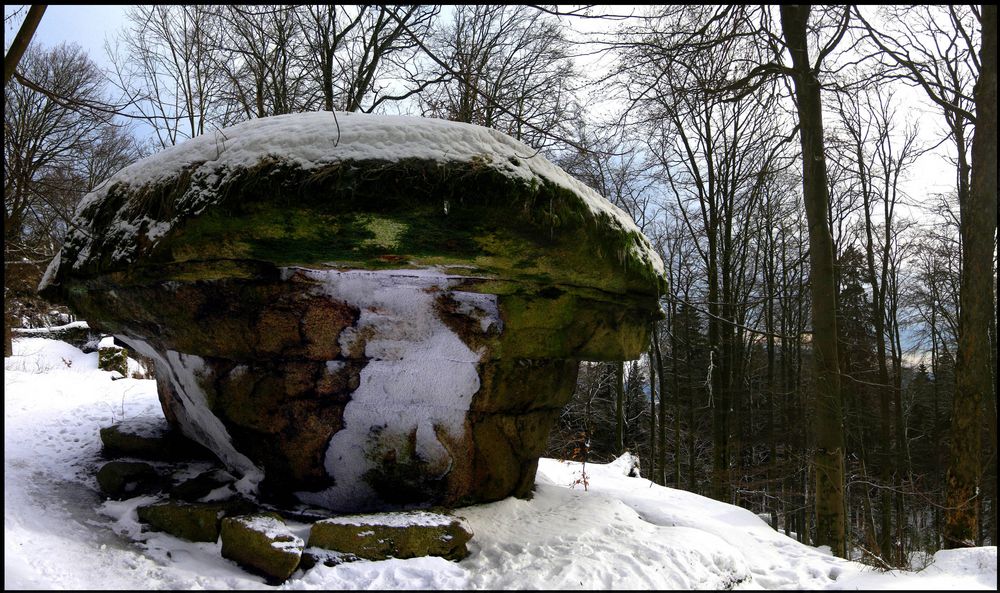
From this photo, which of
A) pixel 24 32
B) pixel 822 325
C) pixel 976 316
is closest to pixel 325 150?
pixel 24 32

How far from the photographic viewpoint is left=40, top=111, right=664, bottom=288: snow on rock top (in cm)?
343

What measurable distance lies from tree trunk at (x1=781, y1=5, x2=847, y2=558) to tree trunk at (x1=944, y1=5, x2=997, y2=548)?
3.63 ft

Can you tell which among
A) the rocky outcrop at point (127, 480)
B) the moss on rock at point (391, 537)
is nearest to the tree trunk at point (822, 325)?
the moss on rock at point (391, 537)

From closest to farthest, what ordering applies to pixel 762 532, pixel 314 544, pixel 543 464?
A: pixel 314 544 → pixel 762 532 → pixel 543 464

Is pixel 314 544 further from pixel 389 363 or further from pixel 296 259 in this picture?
pixel 296 259

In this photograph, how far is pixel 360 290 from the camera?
151 inches

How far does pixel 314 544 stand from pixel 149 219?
7.73 ft

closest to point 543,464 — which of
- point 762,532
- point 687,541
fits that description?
point 762,532

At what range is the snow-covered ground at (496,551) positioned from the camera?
2.93 metres

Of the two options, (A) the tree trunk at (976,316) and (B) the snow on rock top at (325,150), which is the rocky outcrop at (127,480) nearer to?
(B) the snow on rock top at (325,150)

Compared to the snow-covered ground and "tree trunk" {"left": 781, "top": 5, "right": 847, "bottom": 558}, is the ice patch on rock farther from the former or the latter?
"tree trunk" {"left": 781, "top": 5, "right": 847, "bottom": 558}

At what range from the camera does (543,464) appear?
7.26m

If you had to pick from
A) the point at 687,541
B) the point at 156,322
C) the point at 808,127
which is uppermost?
the point at 808,127

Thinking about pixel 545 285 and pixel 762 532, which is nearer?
pixel 545 285
